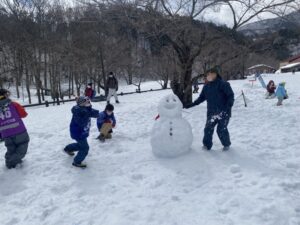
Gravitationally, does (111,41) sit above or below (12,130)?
above

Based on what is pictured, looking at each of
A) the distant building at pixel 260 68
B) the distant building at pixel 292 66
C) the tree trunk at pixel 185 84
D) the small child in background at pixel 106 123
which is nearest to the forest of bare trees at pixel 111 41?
the tree trunk at pixel 185 84

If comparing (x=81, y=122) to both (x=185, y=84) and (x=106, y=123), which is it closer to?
(x=106, y=123)

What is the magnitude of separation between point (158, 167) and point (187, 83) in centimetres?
768

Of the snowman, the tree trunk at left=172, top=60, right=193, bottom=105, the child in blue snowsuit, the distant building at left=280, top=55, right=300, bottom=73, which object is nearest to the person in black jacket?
the snowman

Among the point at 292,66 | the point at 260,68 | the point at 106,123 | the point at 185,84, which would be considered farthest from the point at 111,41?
the point at 260,68

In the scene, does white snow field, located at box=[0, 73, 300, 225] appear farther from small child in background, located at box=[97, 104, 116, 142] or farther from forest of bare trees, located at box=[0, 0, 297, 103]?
forest of bare trees, located at box=[0, 0, 297, 103]

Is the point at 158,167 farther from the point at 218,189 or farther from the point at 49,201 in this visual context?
the point at 49,201

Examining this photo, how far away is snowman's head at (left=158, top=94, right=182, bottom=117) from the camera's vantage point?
5.48m

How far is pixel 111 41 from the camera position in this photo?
102ft

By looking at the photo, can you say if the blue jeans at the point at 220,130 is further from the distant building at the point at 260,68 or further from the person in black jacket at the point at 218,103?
the distant building at the point at 260,68

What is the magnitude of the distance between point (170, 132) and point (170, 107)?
18.5 inches

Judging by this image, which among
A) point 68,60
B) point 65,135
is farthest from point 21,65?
point 65,135

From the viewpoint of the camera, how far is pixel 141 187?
14.0 ft

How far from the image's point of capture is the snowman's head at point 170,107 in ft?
18.0
